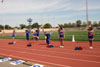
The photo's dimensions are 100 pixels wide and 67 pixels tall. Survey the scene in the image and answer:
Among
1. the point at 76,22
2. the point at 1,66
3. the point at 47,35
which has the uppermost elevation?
the point at 76,22

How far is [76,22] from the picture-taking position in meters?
69.8

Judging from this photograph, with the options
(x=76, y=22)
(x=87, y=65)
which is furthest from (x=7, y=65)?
(x=76, y=22)

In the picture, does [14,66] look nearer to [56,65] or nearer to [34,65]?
[34,65]

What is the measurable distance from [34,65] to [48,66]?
2.72 feet

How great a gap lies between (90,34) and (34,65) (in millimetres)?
5739

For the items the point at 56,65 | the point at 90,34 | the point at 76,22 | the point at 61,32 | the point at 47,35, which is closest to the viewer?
the point at 56,65

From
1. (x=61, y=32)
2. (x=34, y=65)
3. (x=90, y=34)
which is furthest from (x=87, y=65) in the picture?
(x=61, y=32)

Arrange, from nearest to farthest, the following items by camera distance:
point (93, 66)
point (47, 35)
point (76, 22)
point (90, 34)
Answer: point (93, 66)
point (90, 34)
point (47, 35)
point (76, 22)

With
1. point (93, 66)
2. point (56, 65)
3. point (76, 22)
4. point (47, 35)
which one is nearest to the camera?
point (93, 66)

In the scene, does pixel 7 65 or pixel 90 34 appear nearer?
pixel 7 65

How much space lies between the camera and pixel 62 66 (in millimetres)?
6027

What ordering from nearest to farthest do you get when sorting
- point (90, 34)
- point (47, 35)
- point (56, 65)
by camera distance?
point (56, 65) → point (90, 34) → point (47, 35)

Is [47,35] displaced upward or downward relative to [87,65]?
upward

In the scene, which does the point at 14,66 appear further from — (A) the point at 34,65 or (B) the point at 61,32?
(B) the point at 61,32
